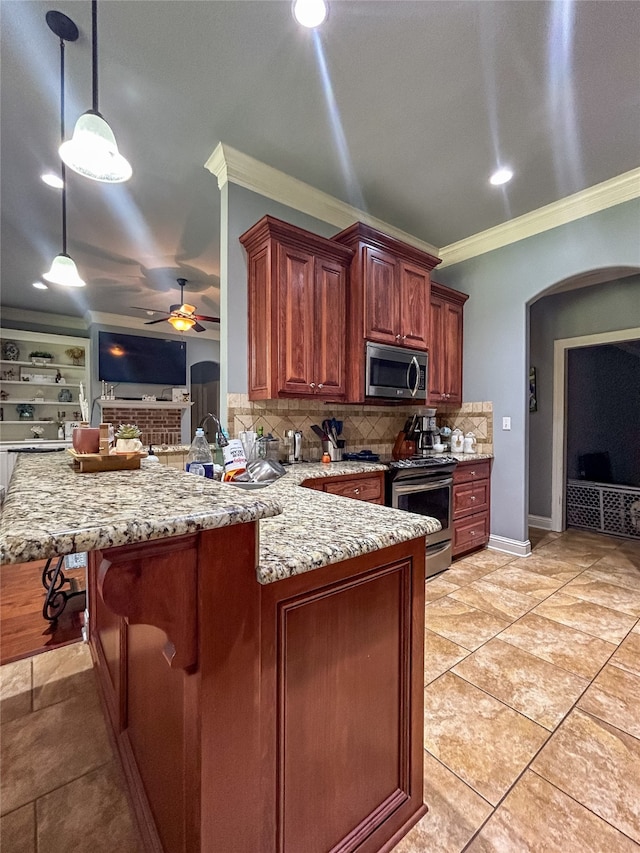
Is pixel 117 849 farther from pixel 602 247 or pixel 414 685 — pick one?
pixel 602 247

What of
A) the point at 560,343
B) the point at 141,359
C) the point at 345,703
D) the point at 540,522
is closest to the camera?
the point at 345,703

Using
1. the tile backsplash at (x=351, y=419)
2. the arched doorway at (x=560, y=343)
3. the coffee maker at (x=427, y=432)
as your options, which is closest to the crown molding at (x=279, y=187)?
the tile backsplash at (x=351, y=419)

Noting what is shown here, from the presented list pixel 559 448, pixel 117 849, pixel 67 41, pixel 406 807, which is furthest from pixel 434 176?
pixel 117 849

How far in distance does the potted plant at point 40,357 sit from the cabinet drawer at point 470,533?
653 centimetres

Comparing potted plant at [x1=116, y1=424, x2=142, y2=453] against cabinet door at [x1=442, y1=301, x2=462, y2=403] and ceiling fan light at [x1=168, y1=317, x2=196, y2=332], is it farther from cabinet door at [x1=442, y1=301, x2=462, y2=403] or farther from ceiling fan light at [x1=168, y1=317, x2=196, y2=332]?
ceiling fan light at [x1=168, y1=317, x2=196, y2=332]

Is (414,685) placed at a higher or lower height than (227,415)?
lower

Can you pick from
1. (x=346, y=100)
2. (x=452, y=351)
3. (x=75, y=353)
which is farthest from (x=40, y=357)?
(x=452, y=351)

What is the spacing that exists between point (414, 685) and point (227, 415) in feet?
6.47

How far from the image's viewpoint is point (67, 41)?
5.74 ft

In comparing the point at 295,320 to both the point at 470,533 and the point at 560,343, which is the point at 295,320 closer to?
the point at 470,533

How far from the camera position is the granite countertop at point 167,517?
20.7 inches

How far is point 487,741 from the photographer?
142 centimetres

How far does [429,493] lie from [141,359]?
5667 mm

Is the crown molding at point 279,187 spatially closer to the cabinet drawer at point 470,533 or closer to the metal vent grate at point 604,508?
the cabinet drawer at point 470,533
